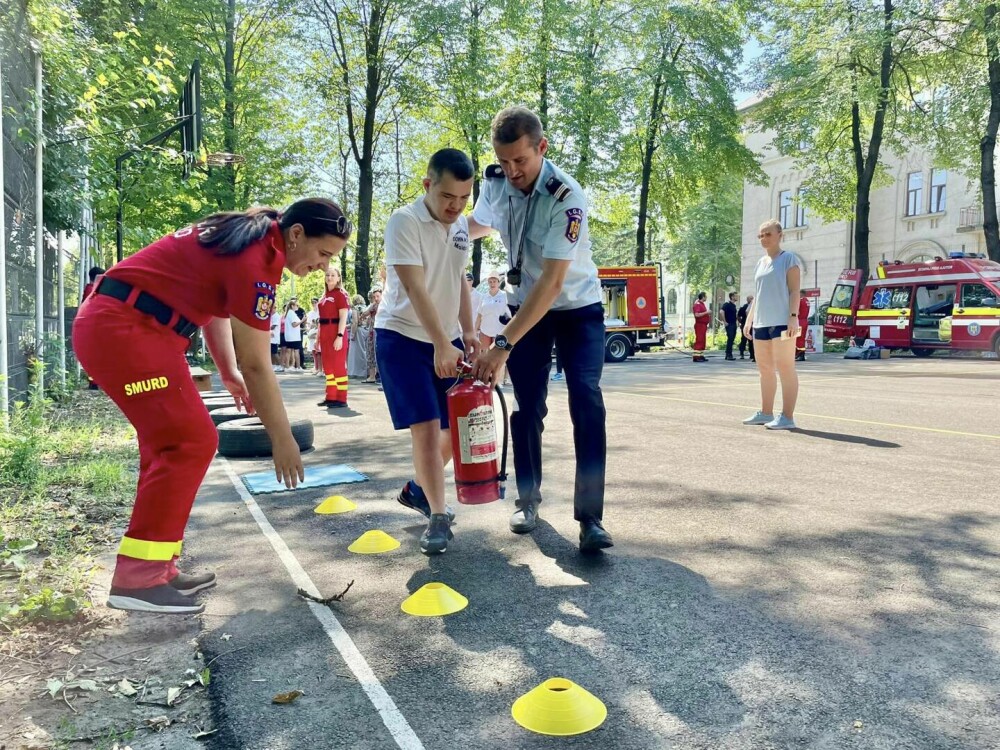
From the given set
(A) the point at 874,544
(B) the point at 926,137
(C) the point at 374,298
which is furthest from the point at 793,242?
(A) the point at 874,544

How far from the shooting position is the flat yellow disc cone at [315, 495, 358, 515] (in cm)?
462

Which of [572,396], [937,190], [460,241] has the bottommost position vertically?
[572,396]

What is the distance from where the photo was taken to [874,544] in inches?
145

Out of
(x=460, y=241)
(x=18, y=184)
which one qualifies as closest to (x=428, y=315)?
(x=460, y=241)

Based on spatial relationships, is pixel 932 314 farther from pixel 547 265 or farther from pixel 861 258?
pixel 547 265

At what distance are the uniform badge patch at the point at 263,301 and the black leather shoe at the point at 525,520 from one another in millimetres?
1845

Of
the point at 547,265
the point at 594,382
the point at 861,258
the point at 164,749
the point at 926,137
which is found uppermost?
the point at 926,137

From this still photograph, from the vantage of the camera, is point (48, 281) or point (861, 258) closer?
point (48, 281)

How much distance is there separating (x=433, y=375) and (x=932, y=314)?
2252 cm

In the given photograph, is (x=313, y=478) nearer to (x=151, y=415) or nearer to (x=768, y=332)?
(x=151, y=415)

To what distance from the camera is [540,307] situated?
355cm

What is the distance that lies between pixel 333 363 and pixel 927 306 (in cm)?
1902

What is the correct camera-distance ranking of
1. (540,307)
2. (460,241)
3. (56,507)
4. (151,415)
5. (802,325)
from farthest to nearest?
(802,325) → (56,507) → (460,241) → (540,307) → (151,415)

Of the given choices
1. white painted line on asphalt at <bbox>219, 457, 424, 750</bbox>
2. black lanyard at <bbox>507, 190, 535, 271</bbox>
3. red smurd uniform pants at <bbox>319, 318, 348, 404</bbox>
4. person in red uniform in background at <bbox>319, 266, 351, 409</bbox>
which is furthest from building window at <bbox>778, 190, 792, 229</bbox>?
white painted line on asphalt at <bbox>219, 457, 424, 750</bbox>
